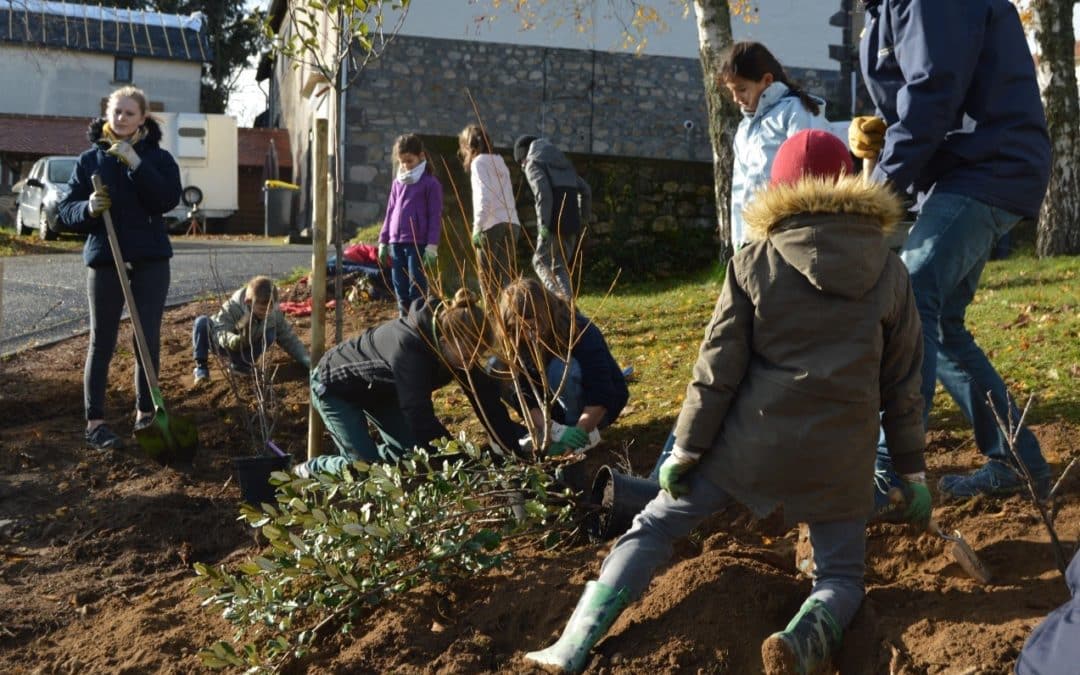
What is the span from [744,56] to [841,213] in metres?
1.86

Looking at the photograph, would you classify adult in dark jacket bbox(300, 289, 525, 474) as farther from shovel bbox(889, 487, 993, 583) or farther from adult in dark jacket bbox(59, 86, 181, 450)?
shovel bbox(889, 487, 993, 583)

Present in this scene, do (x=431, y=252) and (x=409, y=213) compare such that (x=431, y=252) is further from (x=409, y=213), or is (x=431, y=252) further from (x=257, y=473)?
(x=257, y=473)

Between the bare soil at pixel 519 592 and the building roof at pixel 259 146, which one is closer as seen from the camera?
the bare soil at pixel 519 592

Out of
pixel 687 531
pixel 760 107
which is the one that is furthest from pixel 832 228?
pixel 760 107

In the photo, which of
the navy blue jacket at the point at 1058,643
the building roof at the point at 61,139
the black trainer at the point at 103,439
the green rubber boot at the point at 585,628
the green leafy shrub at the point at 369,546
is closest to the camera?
the navy blue jacket at the point at 1058,643

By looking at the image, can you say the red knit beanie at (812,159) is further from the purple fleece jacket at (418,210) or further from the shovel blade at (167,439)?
the purple fleece jacket at (418,210)

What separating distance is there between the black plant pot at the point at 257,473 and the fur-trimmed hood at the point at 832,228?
9.07 ft

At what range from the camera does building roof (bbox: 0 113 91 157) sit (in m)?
31.5

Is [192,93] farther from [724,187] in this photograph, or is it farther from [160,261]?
[160,261]

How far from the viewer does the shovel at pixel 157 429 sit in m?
5.96

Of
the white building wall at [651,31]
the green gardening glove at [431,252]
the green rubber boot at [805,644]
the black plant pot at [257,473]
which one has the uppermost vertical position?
the white building wall at [651,31]

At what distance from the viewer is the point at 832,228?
3.00 meters

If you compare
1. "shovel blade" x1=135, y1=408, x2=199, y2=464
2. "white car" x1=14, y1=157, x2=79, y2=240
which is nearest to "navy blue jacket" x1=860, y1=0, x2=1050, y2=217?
"shovel blade" x1=135, y1=408, x2=199, y2=464

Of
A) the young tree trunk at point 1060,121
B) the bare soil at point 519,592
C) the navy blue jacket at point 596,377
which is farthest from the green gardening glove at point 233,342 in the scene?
the young tree trunk at point 1060,121
